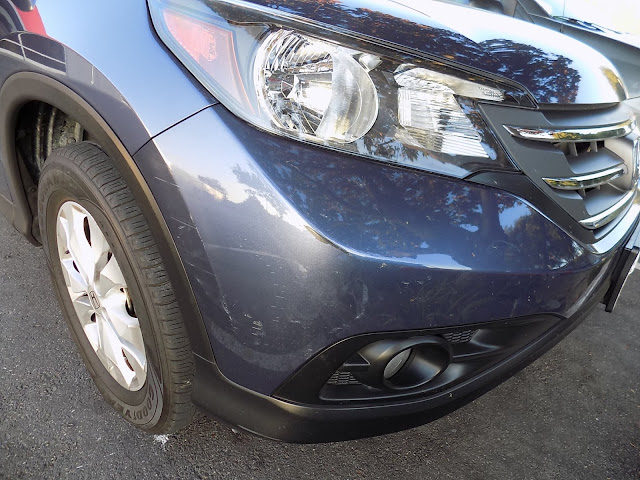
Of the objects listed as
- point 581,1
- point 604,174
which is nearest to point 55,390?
point 604,174

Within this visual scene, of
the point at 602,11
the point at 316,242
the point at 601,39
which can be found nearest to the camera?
the point at 316,242

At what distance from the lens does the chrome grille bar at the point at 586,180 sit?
1.38 m

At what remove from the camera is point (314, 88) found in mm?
1259

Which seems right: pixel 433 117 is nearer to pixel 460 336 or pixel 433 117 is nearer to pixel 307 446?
pixel 460 336

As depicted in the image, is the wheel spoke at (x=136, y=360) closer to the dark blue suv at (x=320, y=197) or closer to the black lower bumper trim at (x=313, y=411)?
the dark blue suv at (x=320, y=197)

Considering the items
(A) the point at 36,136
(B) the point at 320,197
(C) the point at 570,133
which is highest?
(C) the point at 570,133

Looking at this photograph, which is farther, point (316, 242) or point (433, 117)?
point (433, 117)

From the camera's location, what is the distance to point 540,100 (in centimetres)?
139

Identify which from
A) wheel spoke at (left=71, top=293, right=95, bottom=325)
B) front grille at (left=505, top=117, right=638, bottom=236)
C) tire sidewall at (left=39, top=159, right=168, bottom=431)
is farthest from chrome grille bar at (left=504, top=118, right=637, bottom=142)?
wheel spoke at (left=71, top=293, right=95, bottom=325)

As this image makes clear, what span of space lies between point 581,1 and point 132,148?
15.9 feet

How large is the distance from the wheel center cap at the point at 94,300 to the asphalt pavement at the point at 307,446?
0.38m

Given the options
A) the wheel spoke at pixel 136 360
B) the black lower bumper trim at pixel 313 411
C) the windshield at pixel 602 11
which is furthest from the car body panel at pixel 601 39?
the wheel spoke at pixel 136 360

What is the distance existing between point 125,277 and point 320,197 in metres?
0.56

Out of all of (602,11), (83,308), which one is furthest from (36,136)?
(602,11)
